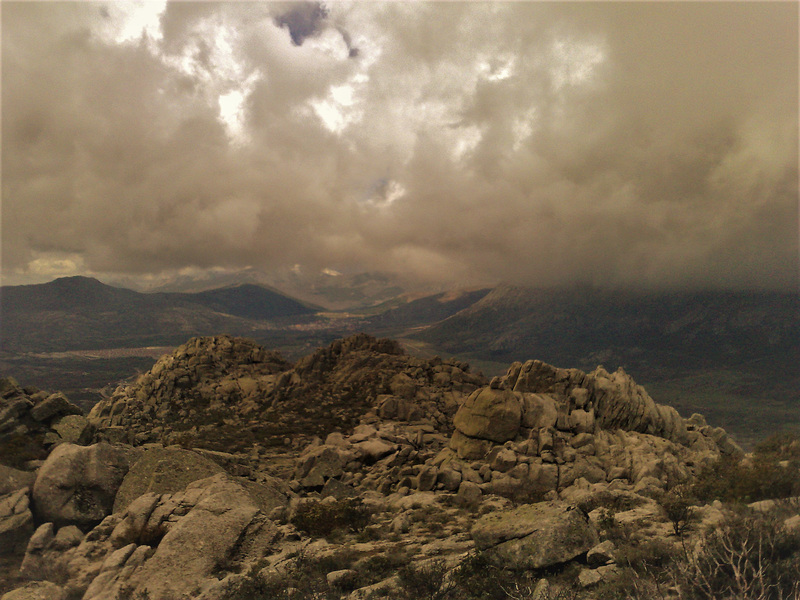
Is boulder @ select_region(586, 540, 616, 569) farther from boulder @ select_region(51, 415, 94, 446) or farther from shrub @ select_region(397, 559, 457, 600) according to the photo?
boulder @ select_region(51, 415, 94, 446)

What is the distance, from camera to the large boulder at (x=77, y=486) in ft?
77.4

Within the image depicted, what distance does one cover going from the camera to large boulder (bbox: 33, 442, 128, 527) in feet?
77.4

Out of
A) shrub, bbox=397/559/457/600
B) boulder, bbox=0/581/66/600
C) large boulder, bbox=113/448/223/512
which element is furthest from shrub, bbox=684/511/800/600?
large boulder, bbox=113/448/223/512

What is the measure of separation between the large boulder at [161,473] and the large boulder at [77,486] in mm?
831

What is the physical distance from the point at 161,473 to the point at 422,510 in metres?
18.5

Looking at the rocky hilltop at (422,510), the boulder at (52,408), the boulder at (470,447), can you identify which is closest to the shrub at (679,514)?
the rocky hilltop at (422,510)

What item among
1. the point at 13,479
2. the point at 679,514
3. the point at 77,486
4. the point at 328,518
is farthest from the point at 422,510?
the point at 13,479

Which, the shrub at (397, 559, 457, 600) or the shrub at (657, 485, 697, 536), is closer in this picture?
the shrub at (397, 559, 457, 600)

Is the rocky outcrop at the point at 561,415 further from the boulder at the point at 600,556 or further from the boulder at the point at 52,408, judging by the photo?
the boulder at the point at 52,408

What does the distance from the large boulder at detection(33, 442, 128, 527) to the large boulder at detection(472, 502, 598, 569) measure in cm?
2372

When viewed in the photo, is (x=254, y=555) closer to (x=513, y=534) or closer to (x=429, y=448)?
(x=513, y=534)

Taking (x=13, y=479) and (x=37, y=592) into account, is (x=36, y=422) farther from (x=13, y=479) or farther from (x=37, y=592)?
(x=37, y=592)

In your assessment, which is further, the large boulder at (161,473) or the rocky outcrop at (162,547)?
the large boulder at (161,473)

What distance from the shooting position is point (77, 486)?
2480 centimetres
